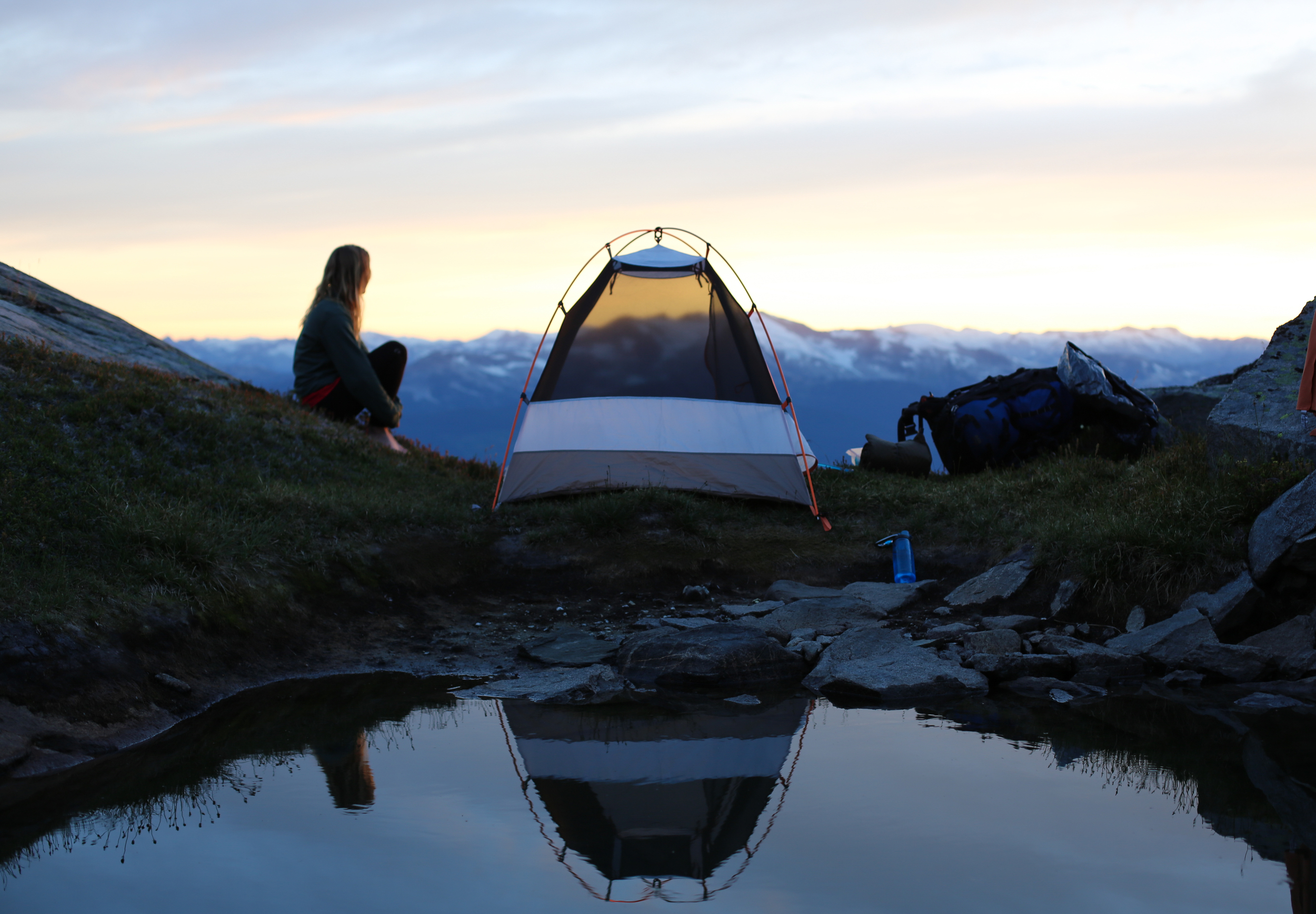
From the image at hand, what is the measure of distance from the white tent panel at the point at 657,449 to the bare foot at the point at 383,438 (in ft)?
7.00

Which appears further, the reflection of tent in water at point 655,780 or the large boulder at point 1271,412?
the large boulder at point 1271,412

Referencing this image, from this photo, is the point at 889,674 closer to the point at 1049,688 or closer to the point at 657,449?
Result: the point at 1049,688

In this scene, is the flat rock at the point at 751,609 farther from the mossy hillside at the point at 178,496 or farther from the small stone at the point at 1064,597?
the mossy hillside at the point at 178,496

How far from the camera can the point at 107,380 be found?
9812 mm

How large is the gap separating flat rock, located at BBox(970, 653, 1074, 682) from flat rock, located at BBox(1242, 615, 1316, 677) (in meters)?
1.14

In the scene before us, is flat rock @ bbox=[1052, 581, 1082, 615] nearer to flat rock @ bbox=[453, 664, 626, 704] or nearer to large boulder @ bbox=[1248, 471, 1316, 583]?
large boulder @ bbox=[1248, 471, 1316, 583]

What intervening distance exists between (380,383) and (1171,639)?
29.0 feet

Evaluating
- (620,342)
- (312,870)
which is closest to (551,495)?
(620,342)

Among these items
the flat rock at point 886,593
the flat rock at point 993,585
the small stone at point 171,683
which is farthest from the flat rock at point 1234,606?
the small stone at point 171,683

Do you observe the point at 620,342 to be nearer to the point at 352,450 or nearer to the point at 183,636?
the point at 352,450

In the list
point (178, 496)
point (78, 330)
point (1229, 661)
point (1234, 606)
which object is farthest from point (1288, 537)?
point (78, 330)

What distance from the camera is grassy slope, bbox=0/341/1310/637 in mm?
6719

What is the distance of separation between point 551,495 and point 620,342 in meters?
1.86

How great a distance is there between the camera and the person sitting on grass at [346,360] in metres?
11.6
